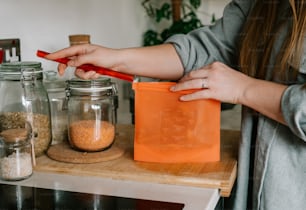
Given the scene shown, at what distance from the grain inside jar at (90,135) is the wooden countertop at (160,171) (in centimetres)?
6

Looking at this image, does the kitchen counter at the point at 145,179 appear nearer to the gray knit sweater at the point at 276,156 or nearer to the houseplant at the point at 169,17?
the gray knit sweater at the point at 276,156

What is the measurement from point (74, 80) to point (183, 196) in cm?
37

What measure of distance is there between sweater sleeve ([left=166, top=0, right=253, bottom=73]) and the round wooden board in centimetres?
27

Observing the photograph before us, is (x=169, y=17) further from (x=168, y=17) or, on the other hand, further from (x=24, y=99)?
(x=24, y=99)

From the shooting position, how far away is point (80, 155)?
3.31 feet

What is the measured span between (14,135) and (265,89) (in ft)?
1.63

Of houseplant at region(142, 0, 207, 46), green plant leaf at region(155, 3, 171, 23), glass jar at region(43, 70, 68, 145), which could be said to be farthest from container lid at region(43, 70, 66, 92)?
green plant leaf at region(155, 3, 171, 23)

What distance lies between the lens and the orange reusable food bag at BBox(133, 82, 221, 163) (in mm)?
962

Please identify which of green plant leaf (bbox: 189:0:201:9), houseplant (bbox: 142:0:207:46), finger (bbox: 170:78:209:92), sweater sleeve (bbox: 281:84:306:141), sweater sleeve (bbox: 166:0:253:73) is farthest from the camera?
green plant leaf (bbox: 189:0:201:9)

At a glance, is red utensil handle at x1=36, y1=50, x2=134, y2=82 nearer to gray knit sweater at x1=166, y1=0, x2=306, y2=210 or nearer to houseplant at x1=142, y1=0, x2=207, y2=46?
gray knit sweater at x1=166, y1=0, x2=306, y2=210

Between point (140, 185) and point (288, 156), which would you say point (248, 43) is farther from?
point (140, 185)

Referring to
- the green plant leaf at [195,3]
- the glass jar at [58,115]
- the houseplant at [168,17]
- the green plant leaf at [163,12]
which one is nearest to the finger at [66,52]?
the glass jar at [58,115]

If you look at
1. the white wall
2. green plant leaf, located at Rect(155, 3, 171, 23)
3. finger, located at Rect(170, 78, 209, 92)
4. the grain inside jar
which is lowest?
the grain inside jar

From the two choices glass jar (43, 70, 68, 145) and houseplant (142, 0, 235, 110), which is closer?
glass jar (43, 70, 68, 145)
